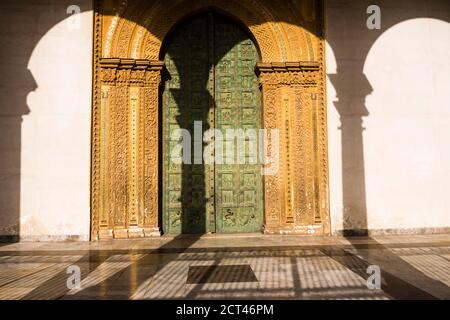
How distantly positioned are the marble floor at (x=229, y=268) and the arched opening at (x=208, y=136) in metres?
0.60

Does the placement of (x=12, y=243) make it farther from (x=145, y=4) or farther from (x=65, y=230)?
(x=145, y=4)

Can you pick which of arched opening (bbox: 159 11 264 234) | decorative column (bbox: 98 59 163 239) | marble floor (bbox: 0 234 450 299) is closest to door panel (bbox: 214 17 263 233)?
arched opening (bbox: 159 11 264 234)

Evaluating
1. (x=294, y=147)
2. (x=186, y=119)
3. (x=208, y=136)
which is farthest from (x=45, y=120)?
(x=294, y=147)

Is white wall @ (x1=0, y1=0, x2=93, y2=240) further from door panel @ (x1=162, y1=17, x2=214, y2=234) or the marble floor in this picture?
door panel @ (x1=162, y1=17, x2=214, y2=234)

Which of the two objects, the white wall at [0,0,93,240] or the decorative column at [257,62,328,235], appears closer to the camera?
the white wall at [0,0,93,240]

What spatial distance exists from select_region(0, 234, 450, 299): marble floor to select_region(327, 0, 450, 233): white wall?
62 cm

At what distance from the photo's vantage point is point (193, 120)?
22.5 ft

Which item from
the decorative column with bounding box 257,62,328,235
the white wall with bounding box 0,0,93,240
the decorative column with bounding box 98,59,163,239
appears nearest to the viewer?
the white wall with bounding box 0,0,93,240

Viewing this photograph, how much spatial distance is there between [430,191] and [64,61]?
22.9 feet

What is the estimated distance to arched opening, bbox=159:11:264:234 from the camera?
6789 mm

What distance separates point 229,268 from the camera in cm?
427
